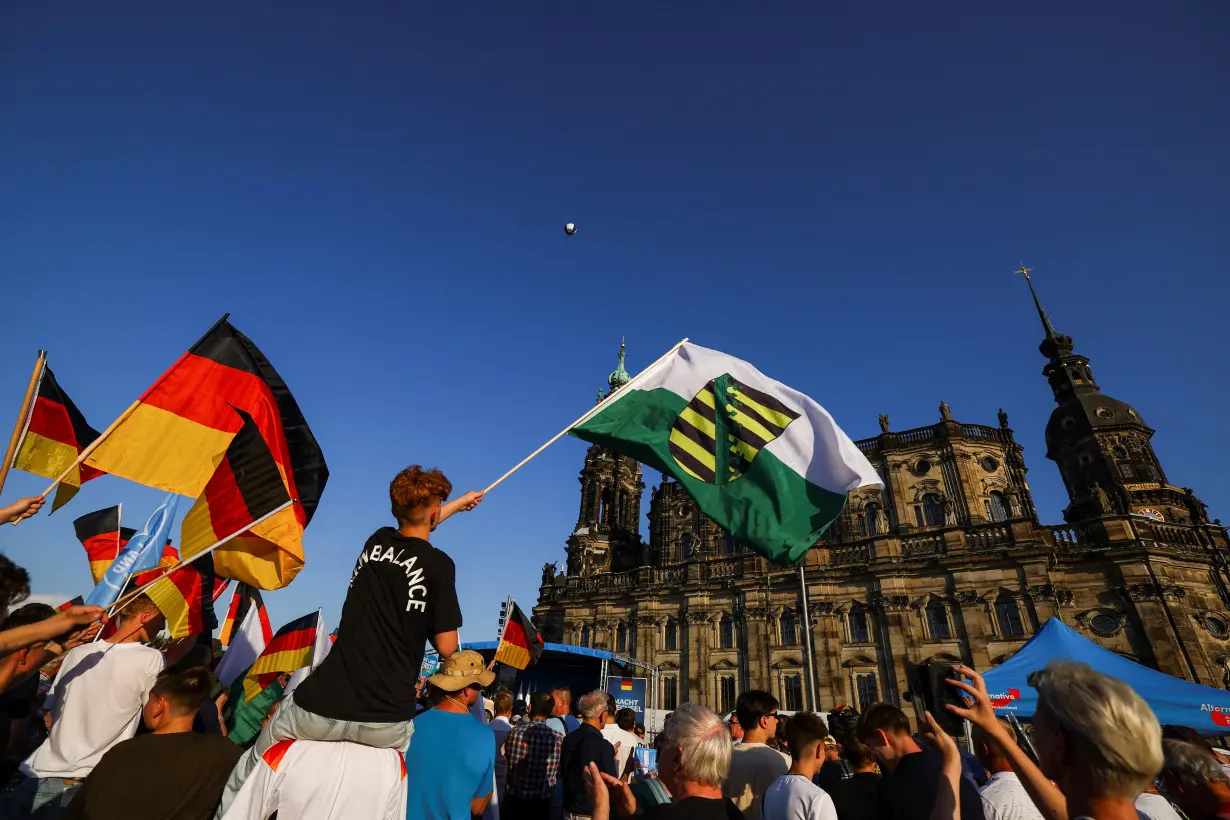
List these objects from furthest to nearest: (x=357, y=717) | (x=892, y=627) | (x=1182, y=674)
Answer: (x=892, y=627) → (x=1182, y=674) → (x=357, y=717)

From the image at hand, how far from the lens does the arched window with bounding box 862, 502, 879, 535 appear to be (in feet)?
114

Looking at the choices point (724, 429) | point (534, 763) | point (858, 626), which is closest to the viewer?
point (534, 763)

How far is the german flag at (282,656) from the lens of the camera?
10.3 meters

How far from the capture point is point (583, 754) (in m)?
5.42

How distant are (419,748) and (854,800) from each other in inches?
126

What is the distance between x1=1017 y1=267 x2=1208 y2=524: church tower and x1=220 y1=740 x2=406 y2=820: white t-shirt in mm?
41413

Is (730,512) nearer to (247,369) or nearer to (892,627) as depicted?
(247,369)

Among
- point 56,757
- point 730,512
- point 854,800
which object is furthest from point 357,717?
point 730,512

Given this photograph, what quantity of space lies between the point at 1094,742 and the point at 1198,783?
2803 mm

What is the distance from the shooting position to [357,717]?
2.68m

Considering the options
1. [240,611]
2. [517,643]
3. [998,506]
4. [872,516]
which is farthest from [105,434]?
[998,506]

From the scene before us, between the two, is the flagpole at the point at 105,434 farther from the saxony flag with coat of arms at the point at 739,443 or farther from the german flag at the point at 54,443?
the saxony flag with coat of arms at the point at 739,443

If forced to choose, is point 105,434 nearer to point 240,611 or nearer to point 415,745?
point 415,745

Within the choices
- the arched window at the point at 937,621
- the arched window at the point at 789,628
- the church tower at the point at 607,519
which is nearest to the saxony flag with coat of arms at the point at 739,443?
the arched window at the point at 937,621
